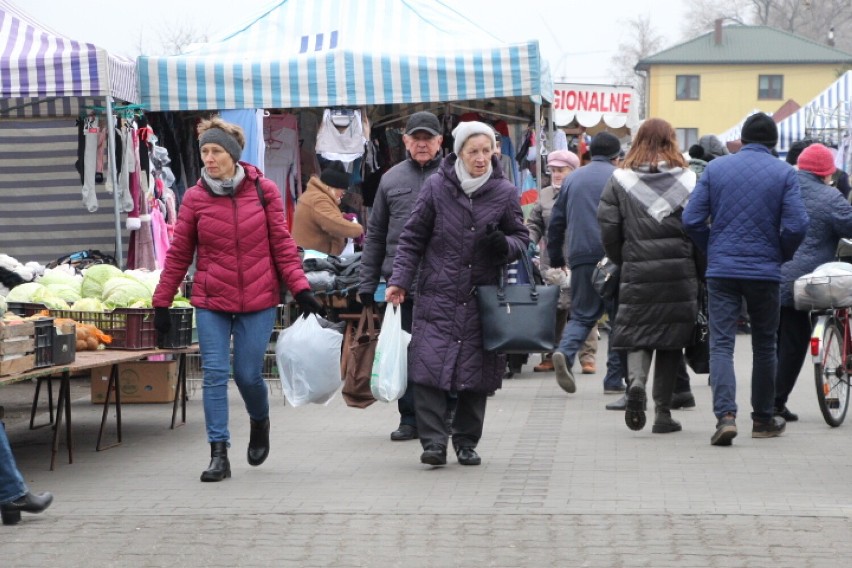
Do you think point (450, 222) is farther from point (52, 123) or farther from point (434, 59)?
point (52, 123)

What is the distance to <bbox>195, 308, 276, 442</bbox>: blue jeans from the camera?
783cm

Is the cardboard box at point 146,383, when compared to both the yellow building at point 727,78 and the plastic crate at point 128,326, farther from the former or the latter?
the yellow building at point 727,78

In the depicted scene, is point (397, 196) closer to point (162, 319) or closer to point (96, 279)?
point (162, 319)

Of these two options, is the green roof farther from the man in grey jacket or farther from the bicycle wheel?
the man in grey jacket

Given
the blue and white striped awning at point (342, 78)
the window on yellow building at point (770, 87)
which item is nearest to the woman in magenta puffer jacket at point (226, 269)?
the blue and white striped awning at point (342, 78)

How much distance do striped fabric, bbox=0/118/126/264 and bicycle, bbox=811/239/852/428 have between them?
8128mm

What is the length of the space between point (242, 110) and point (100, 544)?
8956 millimetres

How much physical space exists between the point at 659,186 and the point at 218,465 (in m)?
3.27

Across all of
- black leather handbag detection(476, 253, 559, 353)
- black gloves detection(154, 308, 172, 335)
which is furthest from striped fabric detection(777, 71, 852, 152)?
black gloves detection(154, 308, 172, 335)

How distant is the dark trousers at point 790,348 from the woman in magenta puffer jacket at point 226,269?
11.6 ft

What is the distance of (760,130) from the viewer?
346 inches

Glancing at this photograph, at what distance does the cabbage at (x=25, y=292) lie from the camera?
33.9 feet

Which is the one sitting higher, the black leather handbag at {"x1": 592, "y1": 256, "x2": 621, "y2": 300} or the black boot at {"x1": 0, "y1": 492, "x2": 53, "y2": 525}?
the black leather handbag at {"x1": 592, "y1": 256, "x2": 621, "y2": 300}

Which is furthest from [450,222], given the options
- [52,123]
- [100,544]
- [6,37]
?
[52,123]
